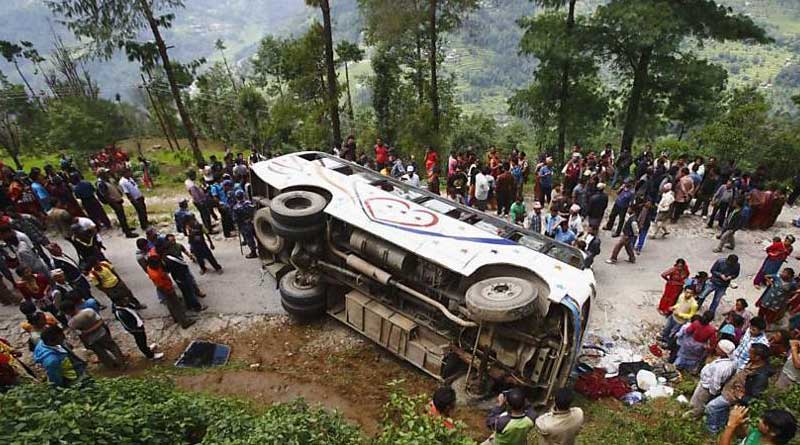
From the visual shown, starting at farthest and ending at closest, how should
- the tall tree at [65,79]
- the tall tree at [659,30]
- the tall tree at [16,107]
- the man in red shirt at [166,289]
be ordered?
the tall tree at [65,79], the tall tree at [16,107], the tall tree at [659,30], the man in red shirt at [166,289]

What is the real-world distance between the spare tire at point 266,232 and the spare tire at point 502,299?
13.3 feet

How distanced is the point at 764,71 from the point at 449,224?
101m

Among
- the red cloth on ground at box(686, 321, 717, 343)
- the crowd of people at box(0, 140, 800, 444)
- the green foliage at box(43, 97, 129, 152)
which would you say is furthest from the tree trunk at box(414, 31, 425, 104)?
the red cloth on ground at box(686, 321, 717, 343)

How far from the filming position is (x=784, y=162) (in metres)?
15.0

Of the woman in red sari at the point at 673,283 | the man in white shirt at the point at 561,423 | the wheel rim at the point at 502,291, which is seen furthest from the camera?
the woman in red sari at the point at 673,283

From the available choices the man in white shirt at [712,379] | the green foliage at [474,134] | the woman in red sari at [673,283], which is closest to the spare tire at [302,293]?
the man in white shirt at [712,379]

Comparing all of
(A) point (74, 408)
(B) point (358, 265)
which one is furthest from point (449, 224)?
(A) point (74, 408)

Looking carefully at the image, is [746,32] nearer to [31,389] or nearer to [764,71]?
[31,389]

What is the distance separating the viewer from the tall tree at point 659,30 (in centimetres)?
1112

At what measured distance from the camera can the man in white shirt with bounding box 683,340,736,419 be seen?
16.8 ft

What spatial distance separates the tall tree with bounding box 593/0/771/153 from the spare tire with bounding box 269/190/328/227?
361 inches

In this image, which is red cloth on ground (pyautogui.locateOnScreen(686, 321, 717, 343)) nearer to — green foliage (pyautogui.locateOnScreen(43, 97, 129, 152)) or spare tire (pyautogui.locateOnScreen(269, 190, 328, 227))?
spare tire (pyautogui.locateOnScreen(269, 190, 328, 227))

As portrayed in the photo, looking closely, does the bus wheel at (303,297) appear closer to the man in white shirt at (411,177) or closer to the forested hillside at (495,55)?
the man in white shirt at (411,177)

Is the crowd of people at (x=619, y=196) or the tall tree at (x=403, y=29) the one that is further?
the tall tree at (x=403, y=29)
